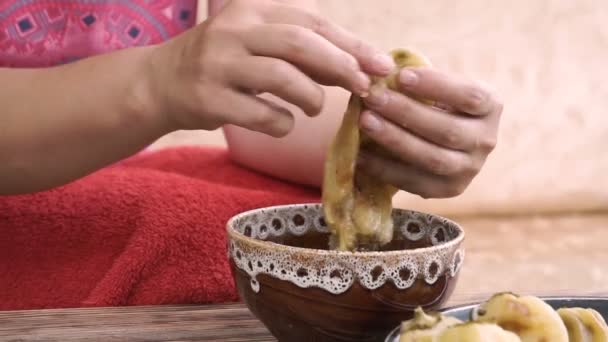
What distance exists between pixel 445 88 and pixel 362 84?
0.17 feet

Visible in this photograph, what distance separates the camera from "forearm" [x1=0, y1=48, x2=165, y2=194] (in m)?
0.52

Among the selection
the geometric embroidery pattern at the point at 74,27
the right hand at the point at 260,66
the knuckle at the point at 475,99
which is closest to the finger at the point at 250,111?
the right hand at the point at 260,66

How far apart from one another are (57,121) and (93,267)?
0.14 meters

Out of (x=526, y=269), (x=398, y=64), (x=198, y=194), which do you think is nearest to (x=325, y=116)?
(x=198, y=194)

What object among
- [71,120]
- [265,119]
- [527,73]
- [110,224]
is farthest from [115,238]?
[527,73]

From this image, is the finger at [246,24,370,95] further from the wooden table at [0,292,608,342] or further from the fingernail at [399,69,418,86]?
the wooden table at [0,292,608,342]

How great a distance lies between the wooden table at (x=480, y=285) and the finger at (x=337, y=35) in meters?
0.16

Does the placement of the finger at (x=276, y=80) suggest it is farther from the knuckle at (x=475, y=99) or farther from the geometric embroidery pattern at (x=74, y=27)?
the geometric embroidery pattern at (x=74, y=27)

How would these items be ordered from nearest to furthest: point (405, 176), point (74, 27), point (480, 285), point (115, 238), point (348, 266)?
point (348, 266) < point (405, 176) < point (115, 238) < point (74, 27) < point (480, 285)

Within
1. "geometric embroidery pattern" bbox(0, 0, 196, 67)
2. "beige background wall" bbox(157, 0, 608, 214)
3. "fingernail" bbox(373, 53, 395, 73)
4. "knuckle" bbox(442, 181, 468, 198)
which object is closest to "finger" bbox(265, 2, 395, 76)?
"fingernail" bbox(373, 53, 395, 73)

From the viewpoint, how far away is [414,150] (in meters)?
0.47

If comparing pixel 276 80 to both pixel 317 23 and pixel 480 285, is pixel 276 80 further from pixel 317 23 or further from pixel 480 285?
pixel 480 285

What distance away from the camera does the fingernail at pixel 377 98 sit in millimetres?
445

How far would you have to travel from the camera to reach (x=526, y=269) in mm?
1210
